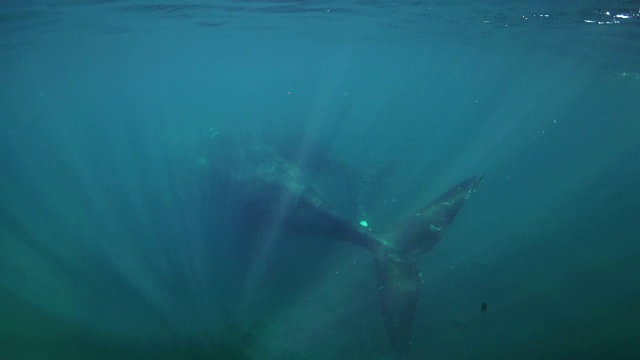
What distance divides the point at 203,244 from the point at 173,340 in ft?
15.6

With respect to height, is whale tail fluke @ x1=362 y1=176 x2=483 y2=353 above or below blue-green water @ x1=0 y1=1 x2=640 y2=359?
above

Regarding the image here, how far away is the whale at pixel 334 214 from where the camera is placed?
9.52m

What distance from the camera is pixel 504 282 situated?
13625 mm

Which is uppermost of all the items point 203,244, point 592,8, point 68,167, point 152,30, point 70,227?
point 592,8

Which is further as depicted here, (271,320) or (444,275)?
(444,275)

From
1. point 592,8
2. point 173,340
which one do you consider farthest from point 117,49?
point 592,8

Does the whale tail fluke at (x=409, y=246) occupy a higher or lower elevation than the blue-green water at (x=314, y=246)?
higher

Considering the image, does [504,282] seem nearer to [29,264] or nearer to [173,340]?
[173,340]

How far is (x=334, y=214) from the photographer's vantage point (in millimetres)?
12258

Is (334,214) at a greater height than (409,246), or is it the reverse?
(409,246)

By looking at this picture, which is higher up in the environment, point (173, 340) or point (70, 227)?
point (173, 340)

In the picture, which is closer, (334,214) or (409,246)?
(409,246)

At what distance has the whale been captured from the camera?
31.2ft

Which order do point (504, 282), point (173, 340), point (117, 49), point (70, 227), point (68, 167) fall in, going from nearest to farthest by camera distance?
point (173, 340)
point (504, 282)
point (70, 227)
point (68, 167)
point (117, 49)
